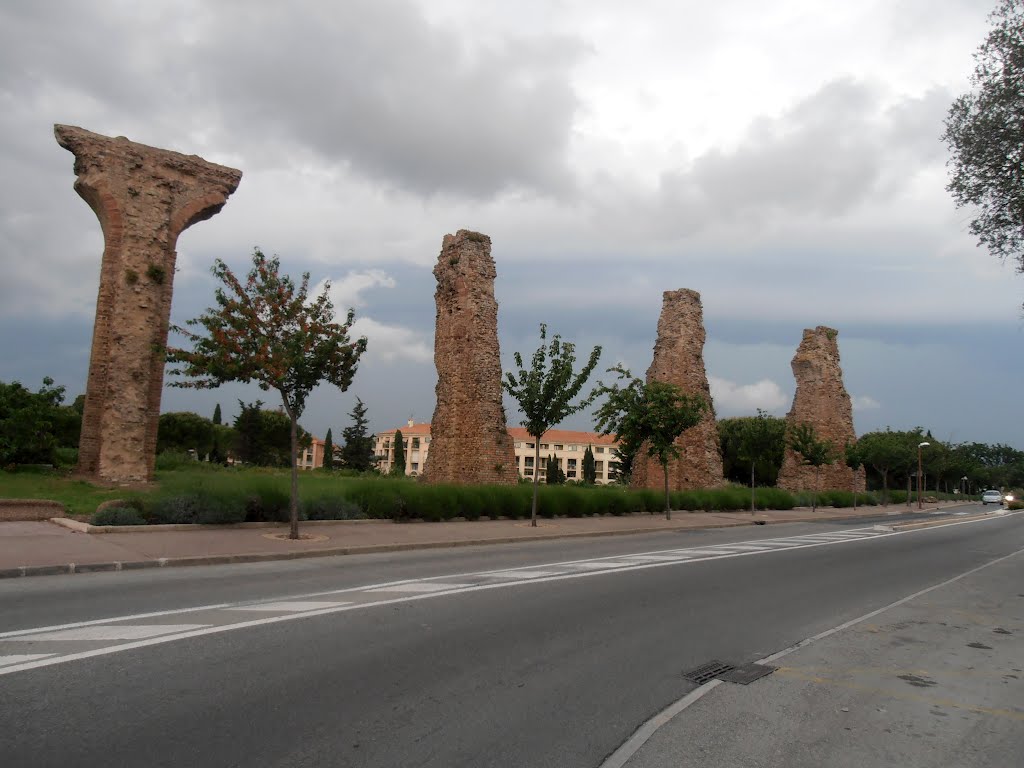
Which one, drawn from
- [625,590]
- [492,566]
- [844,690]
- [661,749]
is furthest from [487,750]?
[492,566]

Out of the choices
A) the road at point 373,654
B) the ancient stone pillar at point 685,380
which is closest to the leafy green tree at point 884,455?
the ancient stone pillar at point 685,380

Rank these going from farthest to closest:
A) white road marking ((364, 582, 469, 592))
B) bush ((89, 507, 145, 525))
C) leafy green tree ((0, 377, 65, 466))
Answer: leafy green tree ((0, 377, 65, 466)) < bush ((89, 507, 145, 525)) < white road marking ((364, 582, 469, 592))

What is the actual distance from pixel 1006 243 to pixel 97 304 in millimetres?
25490

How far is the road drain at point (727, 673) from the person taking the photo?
241 inches

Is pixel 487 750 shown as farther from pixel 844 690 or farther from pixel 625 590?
pixel 625 590

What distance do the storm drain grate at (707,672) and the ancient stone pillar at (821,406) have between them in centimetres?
5104

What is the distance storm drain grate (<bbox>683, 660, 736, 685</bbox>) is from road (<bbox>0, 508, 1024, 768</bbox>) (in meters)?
0.12

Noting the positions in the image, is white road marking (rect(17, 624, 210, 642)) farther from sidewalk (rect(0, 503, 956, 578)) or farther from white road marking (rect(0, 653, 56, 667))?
sidewalk (rect(0, 503, 956, 578))

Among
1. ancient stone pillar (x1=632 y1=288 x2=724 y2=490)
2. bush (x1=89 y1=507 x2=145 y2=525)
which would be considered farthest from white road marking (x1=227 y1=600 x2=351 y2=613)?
ancient stone pillar (x1=632 y1=288 x2=724 y2=490)

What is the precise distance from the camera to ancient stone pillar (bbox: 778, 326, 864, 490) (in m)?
54.7

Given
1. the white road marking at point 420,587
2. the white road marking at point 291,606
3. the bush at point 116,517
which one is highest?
the bush at point 116,517

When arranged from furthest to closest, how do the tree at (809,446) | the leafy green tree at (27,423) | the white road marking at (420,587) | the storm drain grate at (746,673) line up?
the tree at (809,446), the leafy green tree at (27,423), the white road marking at (420,587), the storm drain grate at (746,673)

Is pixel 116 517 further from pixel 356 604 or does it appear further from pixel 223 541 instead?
pixel 356 604

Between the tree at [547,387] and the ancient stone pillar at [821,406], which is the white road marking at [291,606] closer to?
the tree at [547,387]
